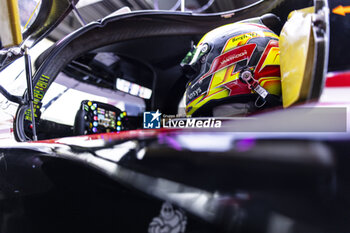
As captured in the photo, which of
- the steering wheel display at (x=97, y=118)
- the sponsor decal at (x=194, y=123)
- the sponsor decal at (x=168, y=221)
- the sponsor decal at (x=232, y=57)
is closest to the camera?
the sponsor decal at (x=168, y=221)

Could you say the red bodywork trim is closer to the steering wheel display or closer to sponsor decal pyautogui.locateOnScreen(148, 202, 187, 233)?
sponsor decal pyautogui.locateOnScreen(148, 202, 187, 233)

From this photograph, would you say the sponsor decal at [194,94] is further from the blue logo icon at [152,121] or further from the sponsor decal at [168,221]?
the sponsor decal at [168,221]

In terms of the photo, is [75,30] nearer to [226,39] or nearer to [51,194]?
[226,39]

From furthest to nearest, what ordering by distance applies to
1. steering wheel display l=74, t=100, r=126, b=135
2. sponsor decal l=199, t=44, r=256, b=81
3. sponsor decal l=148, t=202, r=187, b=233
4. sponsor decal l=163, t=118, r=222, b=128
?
steering wheel display l=74, t=100, r=126, b=135 → sponsor decal l=199, t=44, r=256, b=81 → sponsor decal l=163, t=118, r=222, b=128 → sponsor decal l=148, t=202, r=187, b=233

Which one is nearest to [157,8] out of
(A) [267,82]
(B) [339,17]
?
(A) [267,82]

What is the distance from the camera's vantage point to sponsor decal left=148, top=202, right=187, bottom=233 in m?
0.44

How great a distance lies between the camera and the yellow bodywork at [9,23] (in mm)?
804

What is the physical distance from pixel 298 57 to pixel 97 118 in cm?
98

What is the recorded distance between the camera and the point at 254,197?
42 cm

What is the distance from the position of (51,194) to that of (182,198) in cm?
32

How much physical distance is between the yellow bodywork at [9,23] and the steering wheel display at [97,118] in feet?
1.59

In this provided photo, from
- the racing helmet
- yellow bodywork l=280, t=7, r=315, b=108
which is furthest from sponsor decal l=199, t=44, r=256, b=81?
yellow bodywork l=280, t=7, r=315, b=108

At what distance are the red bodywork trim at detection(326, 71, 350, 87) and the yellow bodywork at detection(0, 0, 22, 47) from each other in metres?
0.89

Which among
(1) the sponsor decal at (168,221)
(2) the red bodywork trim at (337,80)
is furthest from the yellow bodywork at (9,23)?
(2) the red bodywork trim at (337,80)
